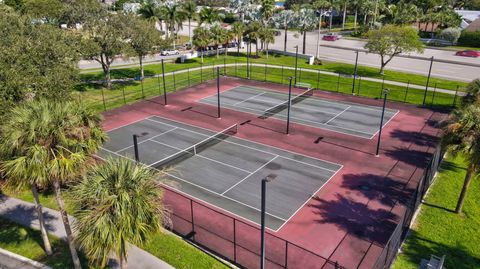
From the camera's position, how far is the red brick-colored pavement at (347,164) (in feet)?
61.7

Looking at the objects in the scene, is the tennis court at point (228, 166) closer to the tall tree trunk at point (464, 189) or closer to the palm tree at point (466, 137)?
the tall tree trunk at point (464, 189)

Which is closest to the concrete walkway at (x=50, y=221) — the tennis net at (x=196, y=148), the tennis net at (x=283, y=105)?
the tennis net at (x=196, y=148)

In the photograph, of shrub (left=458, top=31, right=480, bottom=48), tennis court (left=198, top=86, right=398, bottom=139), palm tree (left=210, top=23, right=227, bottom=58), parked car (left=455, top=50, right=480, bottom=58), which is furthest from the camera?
shrub (left=458, top=31, right=480, bottom=48)

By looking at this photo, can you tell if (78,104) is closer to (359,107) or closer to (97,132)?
(97,132)

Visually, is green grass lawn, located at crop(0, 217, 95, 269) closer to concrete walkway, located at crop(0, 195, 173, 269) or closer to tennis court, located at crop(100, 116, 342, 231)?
concrete walkway, located at crop(0, 195, 173, 269)

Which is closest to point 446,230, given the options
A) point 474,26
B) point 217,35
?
point 217,35

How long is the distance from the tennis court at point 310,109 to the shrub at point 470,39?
55.8m

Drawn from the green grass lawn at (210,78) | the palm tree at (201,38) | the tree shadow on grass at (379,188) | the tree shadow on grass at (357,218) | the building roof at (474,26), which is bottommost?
the tree shadow on grass at (357,218)

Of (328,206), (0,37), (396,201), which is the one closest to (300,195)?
(328,206)

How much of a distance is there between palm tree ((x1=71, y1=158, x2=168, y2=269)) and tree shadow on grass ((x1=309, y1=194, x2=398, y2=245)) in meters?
10.7

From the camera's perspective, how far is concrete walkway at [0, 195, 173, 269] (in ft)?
54.6

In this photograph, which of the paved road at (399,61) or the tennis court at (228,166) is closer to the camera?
the tennis court at (228,166)

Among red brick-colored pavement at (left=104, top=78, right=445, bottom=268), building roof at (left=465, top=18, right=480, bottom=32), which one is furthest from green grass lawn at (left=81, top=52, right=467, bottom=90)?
building roof at (left=465, top=18, right=480, bottom=32)

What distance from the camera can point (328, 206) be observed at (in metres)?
21.5
